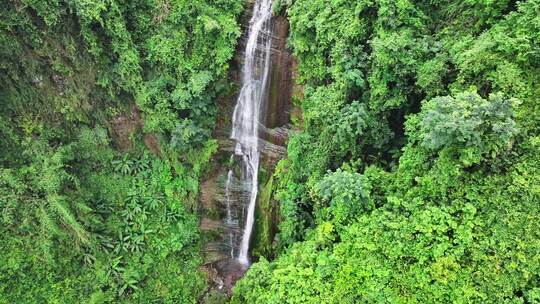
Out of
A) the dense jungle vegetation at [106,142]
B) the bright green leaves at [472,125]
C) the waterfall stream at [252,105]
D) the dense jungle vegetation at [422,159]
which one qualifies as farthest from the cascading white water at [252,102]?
the bright green leaves at [472,125]

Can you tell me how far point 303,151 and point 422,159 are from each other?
361 centimetres

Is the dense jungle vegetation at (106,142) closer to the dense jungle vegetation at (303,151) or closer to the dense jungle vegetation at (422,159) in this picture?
the dense jungle vegetation at (303,151)

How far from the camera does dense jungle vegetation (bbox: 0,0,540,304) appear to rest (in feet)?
20.2

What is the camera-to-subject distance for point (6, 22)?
1021 cm

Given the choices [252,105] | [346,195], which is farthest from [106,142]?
[346,195]

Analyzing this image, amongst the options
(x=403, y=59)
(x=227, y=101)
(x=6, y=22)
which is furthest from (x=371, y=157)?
(x=6, y=22)

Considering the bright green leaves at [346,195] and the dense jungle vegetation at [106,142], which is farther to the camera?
the dense jungle vegetation at [106,142]

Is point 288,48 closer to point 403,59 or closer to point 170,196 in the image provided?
point 403,59

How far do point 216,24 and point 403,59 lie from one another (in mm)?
5776

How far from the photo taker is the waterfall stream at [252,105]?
11.5 m

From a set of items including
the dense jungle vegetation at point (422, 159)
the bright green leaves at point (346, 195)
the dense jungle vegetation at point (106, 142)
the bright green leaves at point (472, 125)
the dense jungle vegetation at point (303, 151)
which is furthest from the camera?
the dense jungle vegetation at point (106, 142)

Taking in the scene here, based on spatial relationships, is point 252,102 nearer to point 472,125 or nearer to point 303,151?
point 303,151

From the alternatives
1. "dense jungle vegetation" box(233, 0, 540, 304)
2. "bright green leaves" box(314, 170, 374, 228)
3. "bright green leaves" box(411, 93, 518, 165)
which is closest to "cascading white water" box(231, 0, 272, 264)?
"dense jungle vegetation" box(233, 0, 540, 304)

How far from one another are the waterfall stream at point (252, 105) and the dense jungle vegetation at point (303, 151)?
736mm
